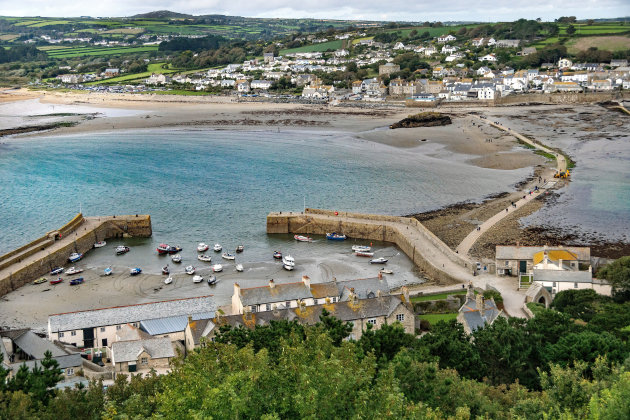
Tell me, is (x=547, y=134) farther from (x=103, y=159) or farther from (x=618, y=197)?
(x=103, y=159)

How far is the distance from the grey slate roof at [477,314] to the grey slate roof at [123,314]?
427 inches

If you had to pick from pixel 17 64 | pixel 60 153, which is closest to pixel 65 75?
pixel 17 64

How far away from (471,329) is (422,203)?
2656 cm

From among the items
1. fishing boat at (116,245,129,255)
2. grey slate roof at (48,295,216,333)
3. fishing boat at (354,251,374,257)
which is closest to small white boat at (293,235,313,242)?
fishing boat at (354,251,374,257)

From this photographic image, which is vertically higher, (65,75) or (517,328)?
(65,75)

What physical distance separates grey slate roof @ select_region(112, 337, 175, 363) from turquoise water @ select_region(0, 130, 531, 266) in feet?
53.2

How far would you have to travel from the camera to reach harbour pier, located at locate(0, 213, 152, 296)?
115 feet

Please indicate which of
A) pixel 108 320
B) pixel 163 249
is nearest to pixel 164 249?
pixel 163 249

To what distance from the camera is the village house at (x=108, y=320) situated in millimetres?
26234

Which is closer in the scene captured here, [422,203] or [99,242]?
[99,242]

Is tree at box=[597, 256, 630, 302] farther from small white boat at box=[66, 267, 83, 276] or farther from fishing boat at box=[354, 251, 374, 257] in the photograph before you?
small white boat at box=[66, 267, 83, 276]

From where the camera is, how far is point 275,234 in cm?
4378

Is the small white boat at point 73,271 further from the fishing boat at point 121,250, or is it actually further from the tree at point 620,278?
the tree at point 620,278

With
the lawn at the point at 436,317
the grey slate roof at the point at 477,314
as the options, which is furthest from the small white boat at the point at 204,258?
the grey slate roof at the point at 477,314
